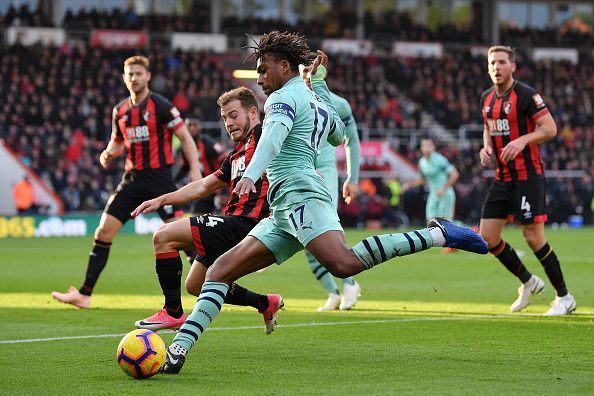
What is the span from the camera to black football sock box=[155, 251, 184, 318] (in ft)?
27.8

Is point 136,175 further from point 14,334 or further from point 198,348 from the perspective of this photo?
point 198,348

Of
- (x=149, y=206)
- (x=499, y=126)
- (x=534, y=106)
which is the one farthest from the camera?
(x=499, y=126)

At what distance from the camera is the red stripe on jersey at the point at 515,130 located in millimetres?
10367

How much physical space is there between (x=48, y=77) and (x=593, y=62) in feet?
87.4

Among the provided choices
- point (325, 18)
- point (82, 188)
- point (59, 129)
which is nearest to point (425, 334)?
point (82, 188)

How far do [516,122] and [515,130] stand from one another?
0.08 m

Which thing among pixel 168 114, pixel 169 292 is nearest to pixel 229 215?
pixel 169 292

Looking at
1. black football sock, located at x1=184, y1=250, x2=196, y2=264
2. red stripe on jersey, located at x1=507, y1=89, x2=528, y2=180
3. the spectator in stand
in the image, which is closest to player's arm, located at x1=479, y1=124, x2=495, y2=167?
red stripe on jersey, located at x1=507, y1=89, x2=528, y2=180

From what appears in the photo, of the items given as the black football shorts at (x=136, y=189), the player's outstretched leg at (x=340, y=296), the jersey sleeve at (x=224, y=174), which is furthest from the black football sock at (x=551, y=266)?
the jersey sleeve at (x=224, y=174)

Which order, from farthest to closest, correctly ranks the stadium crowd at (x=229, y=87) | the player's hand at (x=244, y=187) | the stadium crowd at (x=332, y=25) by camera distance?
1. the stadium crowd at (x=332, y=25)
2. the stadium crowd at (x=229, y=87)
3. the player's hand at (x=244, y=187)

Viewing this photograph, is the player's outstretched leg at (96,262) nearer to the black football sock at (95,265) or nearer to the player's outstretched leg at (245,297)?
the black football sock at (95,265)

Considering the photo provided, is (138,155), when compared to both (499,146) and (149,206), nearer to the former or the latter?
(499,146)

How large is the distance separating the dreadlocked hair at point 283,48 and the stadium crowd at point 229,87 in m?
24.2

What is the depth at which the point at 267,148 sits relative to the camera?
21.2 ft
